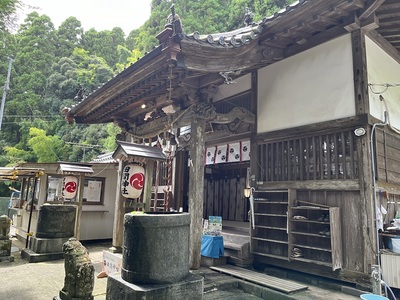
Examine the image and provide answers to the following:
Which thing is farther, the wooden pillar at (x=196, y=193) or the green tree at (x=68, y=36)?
the green tree at (x=68, y=36)

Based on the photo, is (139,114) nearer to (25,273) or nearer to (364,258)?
(25,273)

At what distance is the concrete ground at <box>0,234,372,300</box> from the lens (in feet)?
17.1

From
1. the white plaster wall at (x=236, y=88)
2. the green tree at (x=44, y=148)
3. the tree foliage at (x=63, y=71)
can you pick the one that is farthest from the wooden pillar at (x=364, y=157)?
the green tree at (x=44, y=148)

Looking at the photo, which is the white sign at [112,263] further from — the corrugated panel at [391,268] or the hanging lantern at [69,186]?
the corrugated panel at [391,268]

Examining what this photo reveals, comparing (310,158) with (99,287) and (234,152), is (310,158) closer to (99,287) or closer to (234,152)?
(234,152)

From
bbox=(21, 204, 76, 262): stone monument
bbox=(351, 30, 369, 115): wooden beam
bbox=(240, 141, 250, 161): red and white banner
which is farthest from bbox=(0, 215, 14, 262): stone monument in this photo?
bbox=(351, 30, 369, 115): wooden beam

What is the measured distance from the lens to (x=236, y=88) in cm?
848

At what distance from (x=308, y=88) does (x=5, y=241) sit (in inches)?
401

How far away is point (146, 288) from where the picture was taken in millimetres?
3258

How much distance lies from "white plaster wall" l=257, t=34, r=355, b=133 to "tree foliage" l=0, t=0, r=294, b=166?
63.8 feet

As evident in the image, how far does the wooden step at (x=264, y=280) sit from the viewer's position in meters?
5.33

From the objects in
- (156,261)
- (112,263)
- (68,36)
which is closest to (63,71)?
(68,36)

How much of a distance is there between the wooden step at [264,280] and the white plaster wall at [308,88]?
354 cm

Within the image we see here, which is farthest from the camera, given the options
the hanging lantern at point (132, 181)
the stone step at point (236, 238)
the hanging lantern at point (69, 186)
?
the hanging lantern at point (69, 186)
